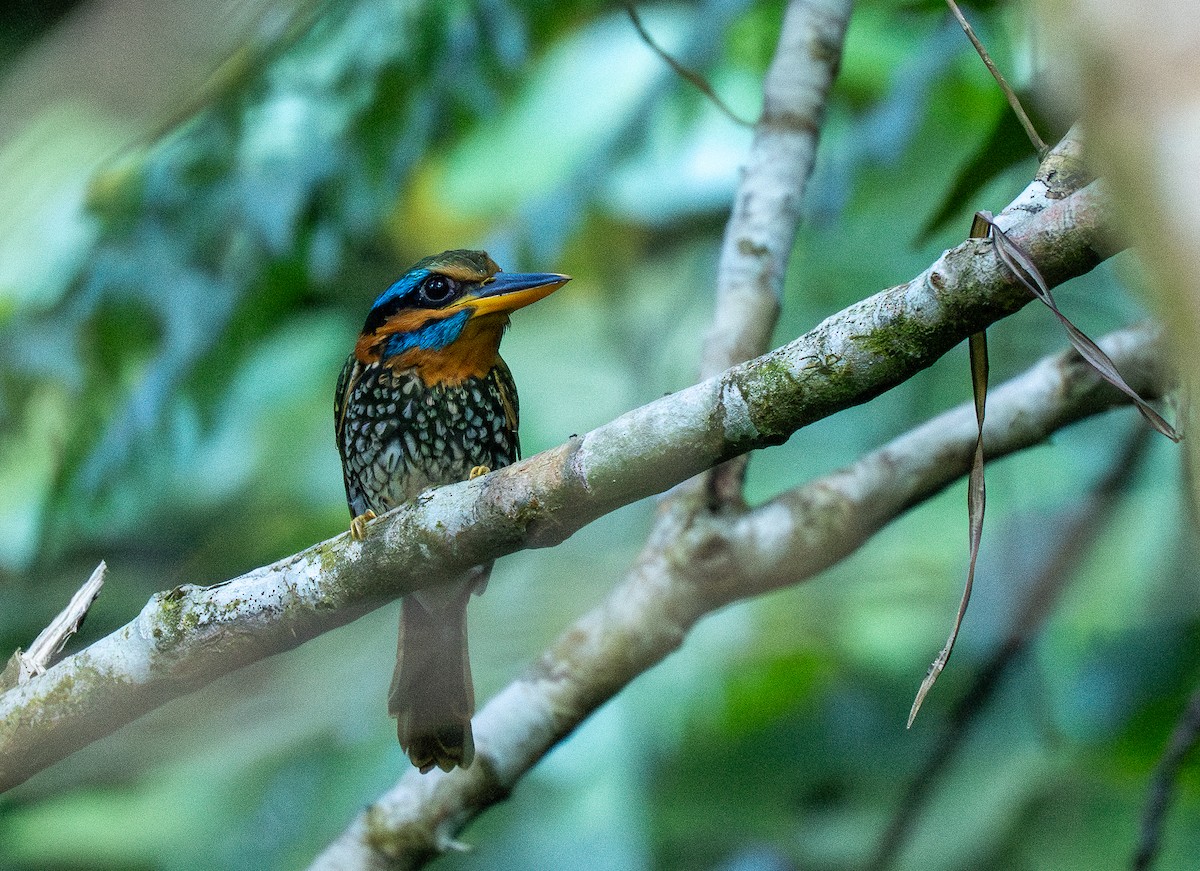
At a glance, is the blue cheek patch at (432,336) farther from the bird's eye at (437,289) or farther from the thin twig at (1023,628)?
the thin twig at (1023,628)

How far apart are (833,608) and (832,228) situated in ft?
4.80

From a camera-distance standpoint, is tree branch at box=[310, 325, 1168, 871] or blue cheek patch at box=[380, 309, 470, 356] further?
blue cheek patch at box=[380, 309, 470, 356]

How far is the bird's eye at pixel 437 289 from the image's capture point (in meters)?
2.78

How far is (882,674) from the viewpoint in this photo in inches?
172

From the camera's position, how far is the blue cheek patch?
2791 mm

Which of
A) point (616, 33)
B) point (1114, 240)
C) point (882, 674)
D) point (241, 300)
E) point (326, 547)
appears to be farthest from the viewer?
point (616, 33)

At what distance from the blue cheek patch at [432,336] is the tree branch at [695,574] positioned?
26.6 inches

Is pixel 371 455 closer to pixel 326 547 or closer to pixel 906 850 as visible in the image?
pixel 326 547

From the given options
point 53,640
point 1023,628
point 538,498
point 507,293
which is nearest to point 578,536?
point 1023,628

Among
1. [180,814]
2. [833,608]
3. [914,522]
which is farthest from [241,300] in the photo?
[914,522]

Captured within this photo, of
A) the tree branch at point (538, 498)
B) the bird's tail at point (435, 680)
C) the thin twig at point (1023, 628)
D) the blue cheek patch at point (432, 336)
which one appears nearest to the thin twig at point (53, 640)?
the tree branch at point (538, 498)

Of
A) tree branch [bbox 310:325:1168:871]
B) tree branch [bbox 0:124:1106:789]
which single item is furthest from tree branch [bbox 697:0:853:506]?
tree branch [bbox 0:124:1106:789]

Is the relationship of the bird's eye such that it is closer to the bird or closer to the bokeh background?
the bird

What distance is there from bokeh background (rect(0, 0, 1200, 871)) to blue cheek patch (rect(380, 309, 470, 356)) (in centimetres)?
92
